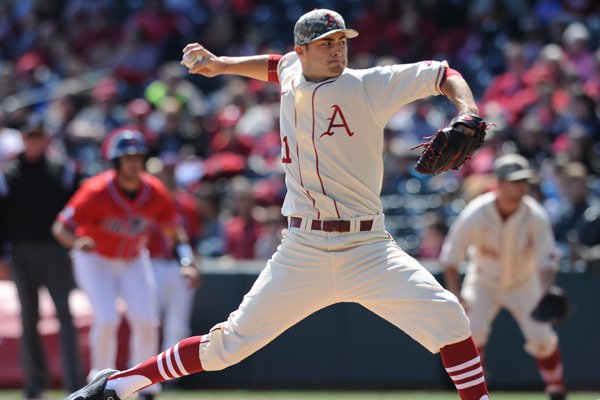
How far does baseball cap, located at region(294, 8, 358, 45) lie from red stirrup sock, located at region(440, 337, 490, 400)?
5.20ft

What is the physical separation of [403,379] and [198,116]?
5.29 metres

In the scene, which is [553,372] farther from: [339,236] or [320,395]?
[339,236]

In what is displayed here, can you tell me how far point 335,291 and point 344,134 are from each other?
77 centimetres

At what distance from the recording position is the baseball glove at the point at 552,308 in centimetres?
815

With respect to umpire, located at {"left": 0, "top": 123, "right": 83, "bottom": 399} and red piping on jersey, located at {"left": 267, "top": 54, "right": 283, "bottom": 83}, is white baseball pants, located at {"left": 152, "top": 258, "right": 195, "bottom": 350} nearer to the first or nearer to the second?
umpire, located at {"left": 0, "top": 123, "right": 83, "bottom": 399}

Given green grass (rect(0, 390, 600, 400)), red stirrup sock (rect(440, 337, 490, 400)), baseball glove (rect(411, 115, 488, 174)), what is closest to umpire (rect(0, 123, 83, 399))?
green grass (rect(0, 390, 600, 400))

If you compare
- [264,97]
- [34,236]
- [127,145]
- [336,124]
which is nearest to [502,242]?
[127,145]

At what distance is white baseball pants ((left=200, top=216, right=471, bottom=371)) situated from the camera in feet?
17.6

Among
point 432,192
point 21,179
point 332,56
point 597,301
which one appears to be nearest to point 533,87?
point 432,192

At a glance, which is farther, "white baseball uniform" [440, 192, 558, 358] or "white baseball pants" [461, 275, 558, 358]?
"white baseball pants" [461, 275, 558, 358]

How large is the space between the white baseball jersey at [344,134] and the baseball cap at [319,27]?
8.8 inches

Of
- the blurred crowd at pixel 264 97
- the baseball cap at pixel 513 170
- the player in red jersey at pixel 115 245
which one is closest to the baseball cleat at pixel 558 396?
the baseball cap at pixel 513 170

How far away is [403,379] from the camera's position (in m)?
10.6

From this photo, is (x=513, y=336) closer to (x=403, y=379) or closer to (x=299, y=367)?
(x=403, y=379)
